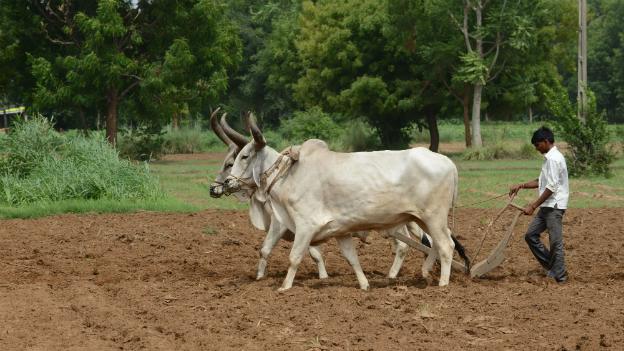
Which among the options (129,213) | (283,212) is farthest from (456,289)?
(129,213)

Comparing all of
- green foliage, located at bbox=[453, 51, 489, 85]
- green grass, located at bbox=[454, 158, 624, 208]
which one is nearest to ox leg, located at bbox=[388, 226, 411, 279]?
green grass, located at bbox=[454, 158, 624, 208]

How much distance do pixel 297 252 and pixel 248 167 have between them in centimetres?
120

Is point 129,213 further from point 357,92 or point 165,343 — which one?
point 357,92

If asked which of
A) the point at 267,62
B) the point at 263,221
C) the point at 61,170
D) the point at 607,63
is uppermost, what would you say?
the point at 267,62

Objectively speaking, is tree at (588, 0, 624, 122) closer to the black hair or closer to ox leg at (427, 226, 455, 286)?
the black hair

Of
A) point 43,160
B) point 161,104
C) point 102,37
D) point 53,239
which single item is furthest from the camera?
point 161,104

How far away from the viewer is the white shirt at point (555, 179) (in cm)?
1029

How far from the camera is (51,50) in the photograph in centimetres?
3419

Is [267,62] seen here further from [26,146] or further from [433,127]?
[26,146]

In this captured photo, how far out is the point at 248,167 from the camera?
35.9 ft

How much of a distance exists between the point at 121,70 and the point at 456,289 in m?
23.9

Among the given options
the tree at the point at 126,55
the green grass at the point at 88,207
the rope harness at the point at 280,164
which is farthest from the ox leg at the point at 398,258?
the tree at the point at 126,55

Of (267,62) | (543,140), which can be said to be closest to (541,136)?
(543,140)

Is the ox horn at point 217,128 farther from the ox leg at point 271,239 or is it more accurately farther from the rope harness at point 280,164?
the ox leg at point 271,239
